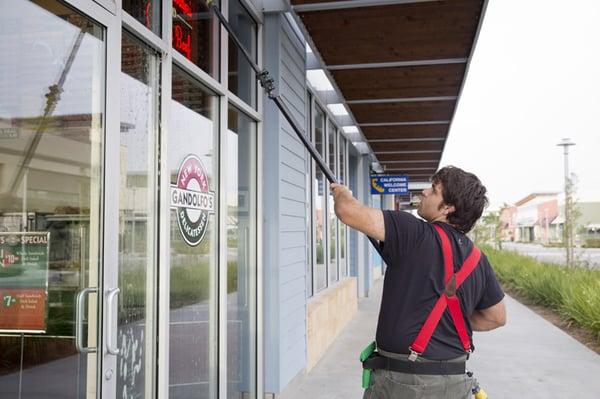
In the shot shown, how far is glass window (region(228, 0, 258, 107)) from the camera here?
4.49m

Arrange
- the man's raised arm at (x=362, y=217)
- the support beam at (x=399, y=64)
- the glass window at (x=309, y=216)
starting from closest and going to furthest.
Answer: the man's raised arm at (x=362, y=217) < the support beam at (x=399, y=64) < the glass window at (x=309, y=216)

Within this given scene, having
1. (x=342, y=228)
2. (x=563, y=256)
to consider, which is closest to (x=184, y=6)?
(x=342, y=228)

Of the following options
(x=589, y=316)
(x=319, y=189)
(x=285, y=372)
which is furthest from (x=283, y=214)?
(x=589, y=316)

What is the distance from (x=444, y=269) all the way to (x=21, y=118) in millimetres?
1813

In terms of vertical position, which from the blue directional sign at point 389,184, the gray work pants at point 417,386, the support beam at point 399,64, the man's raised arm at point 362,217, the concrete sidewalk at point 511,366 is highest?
the support beam at point 399,64

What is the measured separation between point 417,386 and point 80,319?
1.42 metres

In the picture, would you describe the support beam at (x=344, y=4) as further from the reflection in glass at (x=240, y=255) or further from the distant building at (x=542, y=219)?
the distant building at (x=542, y=219)

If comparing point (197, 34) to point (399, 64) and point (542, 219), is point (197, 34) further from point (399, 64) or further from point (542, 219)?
point (542, 219)

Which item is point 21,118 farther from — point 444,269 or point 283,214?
point 283,214

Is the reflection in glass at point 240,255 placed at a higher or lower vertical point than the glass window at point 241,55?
lower

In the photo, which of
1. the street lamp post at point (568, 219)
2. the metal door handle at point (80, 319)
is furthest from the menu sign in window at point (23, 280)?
the street lamp post at point (568, 219)

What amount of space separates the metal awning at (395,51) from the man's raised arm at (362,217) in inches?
101

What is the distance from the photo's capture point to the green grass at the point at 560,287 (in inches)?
342

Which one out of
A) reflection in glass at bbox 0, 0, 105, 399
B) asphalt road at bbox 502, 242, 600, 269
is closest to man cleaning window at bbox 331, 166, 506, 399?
reflection in glass at bbox 0, 0, 105, 399
